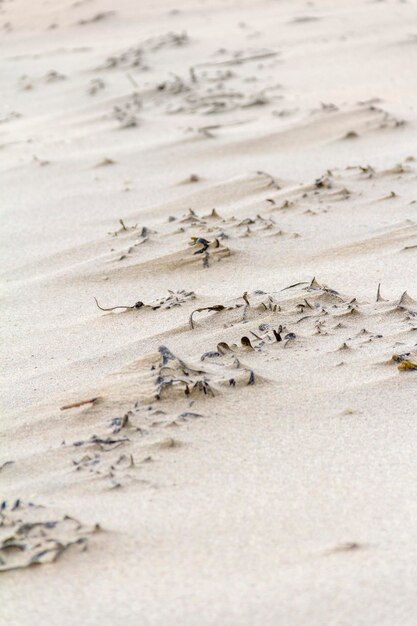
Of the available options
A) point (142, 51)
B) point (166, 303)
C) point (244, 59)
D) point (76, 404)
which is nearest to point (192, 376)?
point (76, 404)

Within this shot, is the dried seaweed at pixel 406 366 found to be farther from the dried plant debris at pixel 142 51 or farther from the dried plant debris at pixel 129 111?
the dried plant debris at pixel 142 51

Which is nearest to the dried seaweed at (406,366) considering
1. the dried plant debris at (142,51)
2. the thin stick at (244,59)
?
the thin stick at (244,59)

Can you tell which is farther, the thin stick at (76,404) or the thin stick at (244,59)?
the thin stick at (244,59)

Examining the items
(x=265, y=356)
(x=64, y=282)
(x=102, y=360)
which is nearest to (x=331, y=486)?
(x=265, y=356)

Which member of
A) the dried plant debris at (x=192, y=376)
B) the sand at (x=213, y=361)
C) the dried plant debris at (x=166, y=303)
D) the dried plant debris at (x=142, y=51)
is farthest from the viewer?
the dried plant debris at (x=142, y=51)

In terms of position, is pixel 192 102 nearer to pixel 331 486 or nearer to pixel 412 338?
pixel 412 338

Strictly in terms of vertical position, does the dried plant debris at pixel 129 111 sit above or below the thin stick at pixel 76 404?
below

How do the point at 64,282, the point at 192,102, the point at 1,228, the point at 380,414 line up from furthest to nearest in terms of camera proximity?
the point at 192,102
the point at 1,228
the point at 64,282
the point at 380,414
